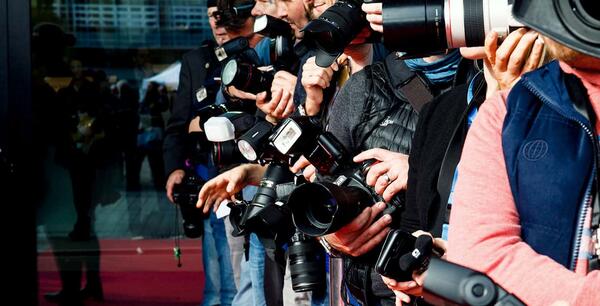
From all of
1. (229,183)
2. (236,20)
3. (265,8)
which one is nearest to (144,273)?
(236,20)

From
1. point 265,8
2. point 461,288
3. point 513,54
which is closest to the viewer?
point 461,288

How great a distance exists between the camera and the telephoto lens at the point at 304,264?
2934 mm

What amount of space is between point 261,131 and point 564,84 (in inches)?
60.8

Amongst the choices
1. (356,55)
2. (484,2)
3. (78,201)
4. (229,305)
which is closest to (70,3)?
(78,201)

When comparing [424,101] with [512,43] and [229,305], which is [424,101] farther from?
[229,305]

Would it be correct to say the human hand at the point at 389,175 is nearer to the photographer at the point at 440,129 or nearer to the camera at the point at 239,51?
the photographer at the point at 440,129

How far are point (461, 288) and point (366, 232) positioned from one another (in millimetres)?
981

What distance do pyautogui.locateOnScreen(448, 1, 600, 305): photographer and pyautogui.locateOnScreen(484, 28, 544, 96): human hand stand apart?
20cm

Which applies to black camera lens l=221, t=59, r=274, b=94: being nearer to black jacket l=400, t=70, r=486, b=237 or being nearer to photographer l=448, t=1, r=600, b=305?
black jacket l=400, t=70, r=486, b=237

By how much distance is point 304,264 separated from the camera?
293 cm

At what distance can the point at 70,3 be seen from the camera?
6.63 metres

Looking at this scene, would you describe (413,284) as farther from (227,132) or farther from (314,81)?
(227,132)

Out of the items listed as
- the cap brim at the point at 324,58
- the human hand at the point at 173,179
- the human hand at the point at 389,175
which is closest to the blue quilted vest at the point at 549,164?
the human hand at the point at 389,175

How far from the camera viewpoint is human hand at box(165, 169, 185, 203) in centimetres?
486
